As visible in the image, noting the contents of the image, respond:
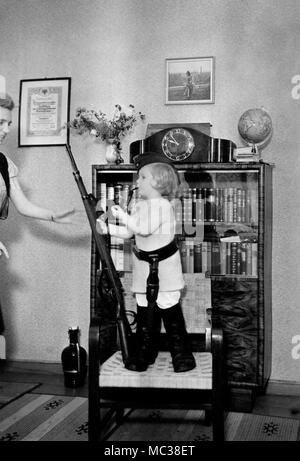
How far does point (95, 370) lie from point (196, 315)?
2.97ft

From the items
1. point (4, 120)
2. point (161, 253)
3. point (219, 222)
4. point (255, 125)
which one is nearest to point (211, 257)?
point (219, 222)

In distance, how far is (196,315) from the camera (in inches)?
115

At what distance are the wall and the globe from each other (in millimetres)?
224

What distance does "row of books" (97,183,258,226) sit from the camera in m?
3.03

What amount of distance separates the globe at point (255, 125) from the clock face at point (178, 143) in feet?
1.04

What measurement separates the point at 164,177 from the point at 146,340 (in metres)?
0.71

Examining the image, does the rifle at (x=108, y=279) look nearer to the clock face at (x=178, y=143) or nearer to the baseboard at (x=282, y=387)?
the clock face at (x=178, y=143)

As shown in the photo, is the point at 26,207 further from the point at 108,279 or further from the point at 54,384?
the point at 54,384

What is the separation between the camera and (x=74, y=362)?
10.8 ft

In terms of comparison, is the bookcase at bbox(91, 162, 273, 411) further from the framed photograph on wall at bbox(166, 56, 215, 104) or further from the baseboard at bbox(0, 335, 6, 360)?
the baseboard at bbox(0, 335, 6, 360)

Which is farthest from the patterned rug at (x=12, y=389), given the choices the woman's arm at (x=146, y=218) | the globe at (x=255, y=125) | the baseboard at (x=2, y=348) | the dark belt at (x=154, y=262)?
the globe at (x=255, y=125)

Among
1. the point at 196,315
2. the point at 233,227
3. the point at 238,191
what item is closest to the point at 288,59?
the point at 238,191

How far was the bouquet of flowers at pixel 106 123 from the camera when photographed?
130 inches

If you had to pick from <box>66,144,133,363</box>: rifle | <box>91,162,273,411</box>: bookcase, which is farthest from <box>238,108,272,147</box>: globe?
<box>66,144,133,363</box>: rifle
